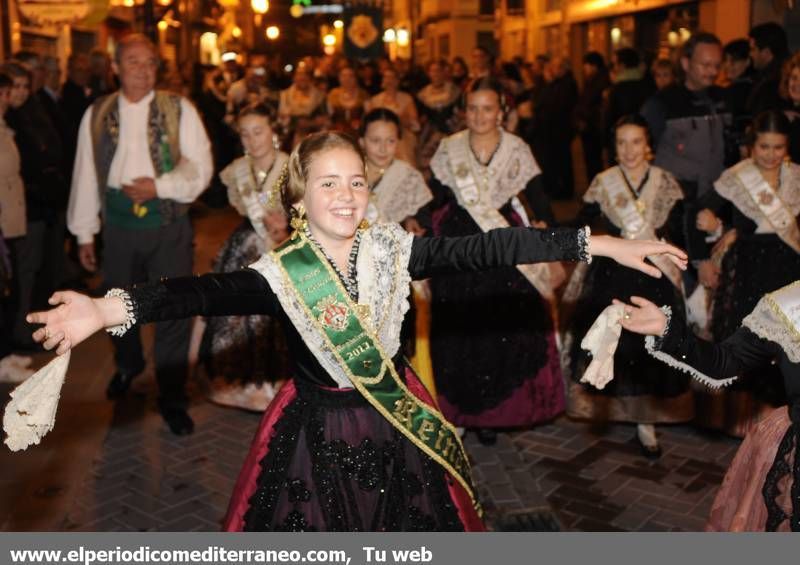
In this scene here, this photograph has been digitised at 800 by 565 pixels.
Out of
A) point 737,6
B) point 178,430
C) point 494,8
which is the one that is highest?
point 494,8

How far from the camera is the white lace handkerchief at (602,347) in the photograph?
294 centimetres

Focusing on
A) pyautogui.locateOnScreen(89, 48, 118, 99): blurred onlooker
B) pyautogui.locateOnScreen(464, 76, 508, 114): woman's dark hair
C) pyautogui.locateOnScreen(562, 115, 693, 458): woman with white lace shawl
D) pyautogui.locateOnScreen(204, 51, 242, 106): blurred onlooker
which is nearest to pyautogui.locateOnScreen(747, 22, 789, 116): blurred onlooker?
pyautogui.locateOnScreen(562, 115, 693, 458): woman with white lace shawl

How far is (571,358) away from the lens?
232 inches

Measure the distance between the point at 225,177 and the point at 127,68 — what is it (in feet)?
3.04

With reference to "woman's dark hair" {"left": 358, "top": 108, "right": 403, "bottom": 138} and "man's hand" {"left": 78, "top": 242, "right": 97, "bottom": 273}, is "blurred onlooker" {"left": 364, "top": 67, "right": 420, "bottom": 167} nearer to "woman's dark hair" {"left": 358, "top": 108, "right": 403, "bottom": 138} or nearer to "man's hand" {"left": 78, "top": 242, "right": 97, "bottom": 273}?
"woman's dark hair" {"left": 358, "top": 108, "right": 403, "bottom": 138}

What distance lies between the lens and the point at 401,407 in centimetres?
317

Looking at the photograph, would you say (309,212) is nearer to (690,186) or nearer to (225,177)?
(225,177)

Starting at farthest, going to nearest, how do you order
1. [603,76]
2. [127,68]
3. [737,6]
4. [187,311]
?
1. [737,6]
2. [603,76]
3. [127,68]
4. [187,311]

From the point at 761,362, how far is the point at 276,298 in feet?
5.53

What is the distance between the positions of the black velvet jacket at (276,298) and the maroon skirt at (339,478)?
0.46 ft

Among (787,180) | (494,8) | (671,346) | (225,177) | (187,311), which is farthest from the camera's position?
(494,8)

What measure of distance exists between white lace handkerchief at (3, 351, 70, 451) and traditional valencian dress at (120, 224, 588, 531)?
2.01 ft

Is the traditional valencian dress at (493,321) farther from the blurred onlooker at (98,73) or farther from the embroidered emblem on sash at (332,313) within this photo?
the blurred onlooker at (98,73)

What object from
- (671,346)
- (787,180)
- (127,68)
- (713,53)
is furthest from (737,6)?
(671,346)
